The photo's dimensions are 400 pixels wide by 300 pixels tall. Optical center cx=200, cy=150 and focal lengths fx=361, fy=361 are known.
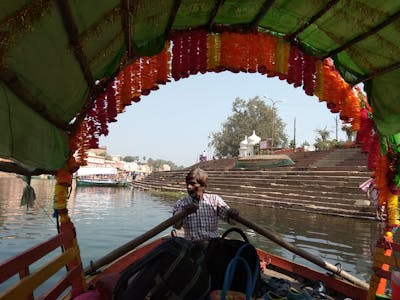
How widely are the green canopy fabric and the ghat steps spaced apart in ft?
38.1

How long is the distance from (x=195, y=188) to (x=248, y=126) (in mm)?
48850

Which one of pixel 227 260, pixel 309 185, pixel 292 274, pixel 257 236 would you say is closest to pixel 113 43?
pixel 227 260

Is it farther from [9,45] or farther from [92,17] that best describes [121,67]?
[9,45]

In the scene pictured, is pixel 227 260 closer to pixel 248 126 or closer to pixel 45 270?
pixel 45 270

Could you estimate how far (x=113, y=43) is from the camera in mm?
2623

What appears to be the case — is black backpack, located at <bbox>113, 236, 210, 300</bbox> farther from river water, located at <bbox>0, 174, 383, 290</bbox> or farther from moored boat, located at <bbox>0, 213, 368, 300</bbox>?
river water, located at <bbox>0, 174, 383, 290</bbox>

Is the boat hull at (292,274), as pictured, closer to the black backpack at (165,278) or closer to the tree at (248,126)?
the black backpack at (165,278)

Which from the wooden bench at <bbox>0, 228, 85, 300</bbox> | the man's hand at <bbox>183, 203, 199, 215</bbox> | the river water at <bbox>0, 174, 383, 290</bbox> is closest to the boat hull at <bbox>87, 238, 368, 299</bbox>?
the wooden bench at <bbox>0, 228, 85, 300</bbox>

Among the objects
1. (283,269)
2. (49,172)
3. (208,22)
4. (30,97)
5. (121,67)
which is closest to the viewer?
(30,97)

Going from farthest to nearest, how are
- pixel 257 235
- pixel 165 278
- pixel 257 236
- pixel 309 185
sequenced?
pixel 309 185 → pixel 257 235 → pixel 257 236 → pixel 165 278

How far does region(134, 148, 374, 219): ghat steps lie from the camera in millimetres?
15438

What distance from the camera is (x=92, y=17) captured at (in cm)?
199

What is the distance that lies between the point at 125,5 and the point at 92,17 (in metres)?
0.26

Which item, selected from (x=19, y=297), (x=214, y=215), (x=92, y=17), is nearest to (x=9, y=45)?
(x=92, y=17)
